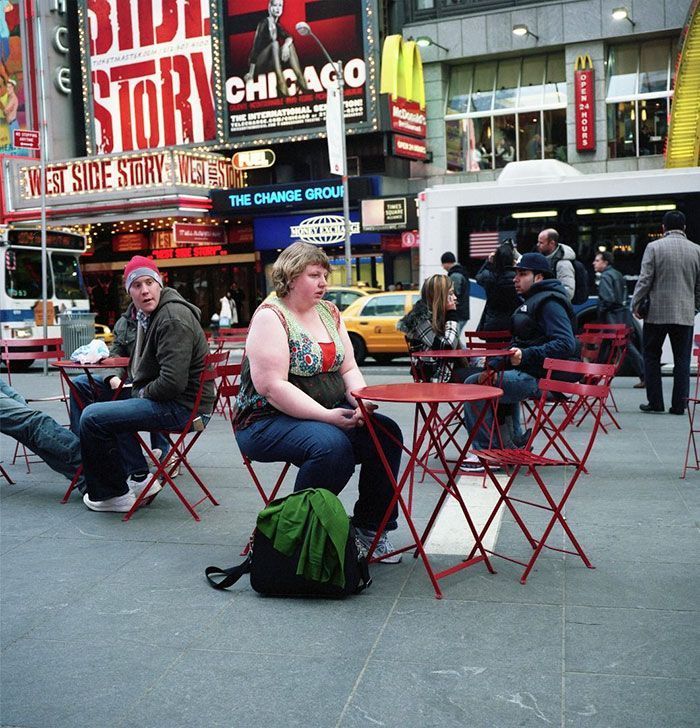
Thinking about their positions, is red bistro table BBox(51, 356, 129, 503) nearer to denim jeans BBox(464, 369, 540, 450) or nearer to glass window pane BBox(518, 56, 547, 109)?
denim jeans BBox(464, 369, 540, 450)

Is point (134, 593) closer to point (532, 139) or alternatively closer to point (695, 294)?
point (695, 294)

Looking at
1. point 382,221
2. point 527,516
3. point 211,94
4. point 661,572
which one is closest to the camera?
point 661,572

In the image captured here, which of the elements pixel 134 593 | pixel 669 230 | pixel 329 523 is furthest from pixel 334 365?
pixel 669 230

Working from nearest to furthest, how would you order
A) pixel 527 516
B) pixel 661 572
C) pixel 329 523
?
pixel 329 523 < pixel 661 572 < pixel 527 516

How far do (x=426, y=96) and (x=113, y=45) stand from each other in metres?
12.1

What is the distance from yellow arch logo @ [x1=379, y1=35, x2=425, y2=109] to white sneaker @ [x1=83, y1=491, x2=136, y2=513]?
22.0 meters

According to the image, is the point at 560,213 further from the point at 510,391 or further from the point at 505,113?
the point at 505,113

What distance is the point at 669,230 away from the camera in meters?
10.2

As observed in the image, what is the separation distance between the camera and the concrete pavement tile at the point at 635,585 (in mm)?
4266

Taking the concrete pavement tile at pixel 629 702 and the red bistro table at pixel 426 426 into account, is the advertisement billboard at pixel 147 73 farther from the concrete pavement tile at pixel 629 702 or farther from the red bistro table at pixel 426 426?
the concrete pavement tile at pixel 629 702

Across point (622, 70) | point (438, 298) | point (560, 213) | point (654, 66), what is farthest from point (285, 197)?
point (438, 298)

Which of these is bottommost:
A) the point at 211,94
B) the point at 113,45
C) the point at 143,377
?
the point at 143,377

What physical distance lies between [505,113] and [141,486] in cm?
2324

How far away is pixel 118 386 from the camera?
6504 mm
